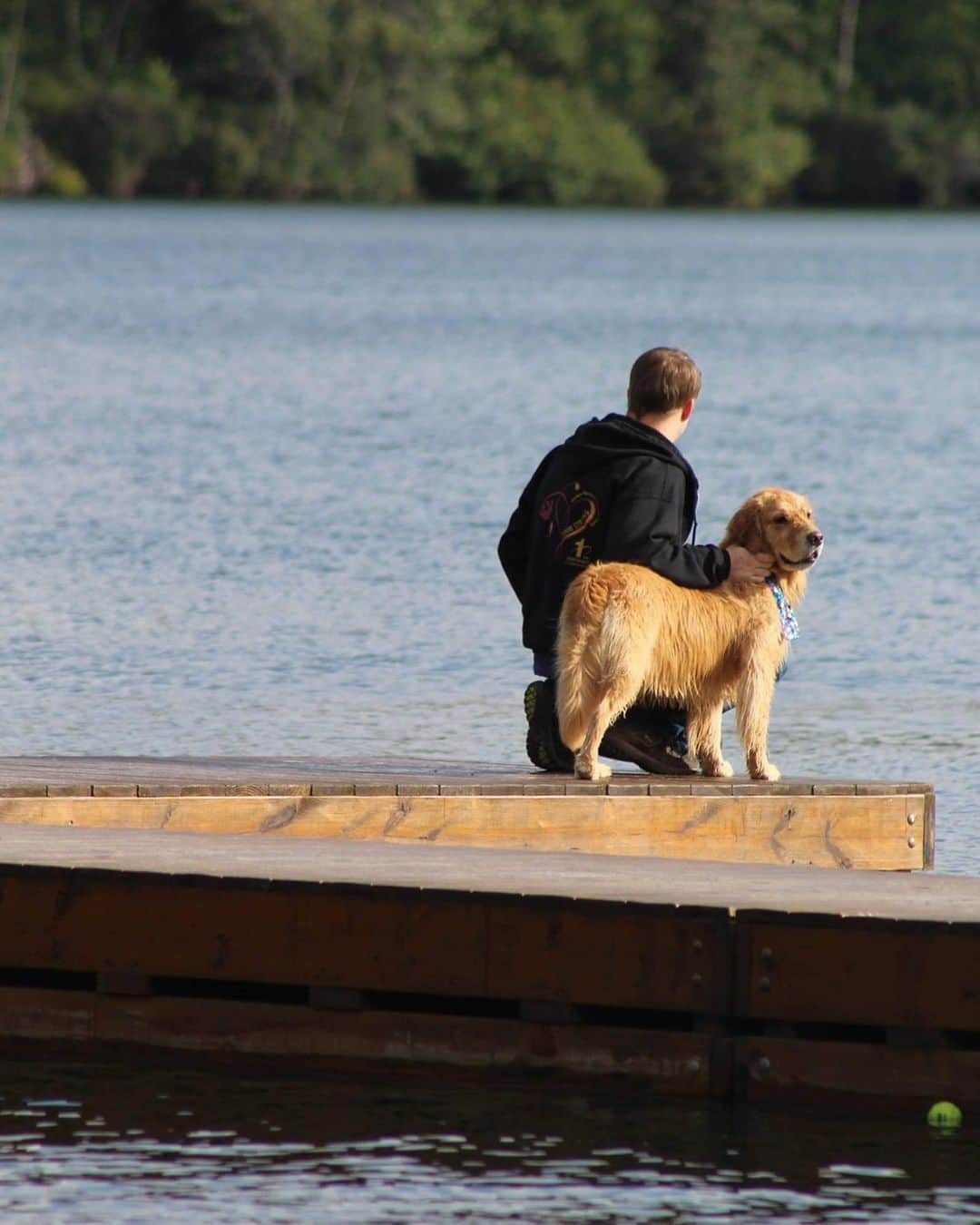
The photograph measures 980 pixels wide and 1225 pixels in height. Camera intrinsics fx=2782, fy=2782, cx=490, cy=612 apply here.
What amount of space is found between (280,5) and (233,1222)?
8954cm

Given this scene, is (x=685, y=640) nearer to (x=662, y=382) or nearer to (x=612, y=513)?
(x=612, y=513)

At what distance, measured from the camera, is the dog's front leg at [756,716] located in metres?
9.30

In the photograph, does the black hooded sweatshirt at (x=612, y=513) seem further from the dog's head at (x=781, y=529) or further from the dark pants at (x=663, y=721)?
the dark pants at (x=663, y=721)

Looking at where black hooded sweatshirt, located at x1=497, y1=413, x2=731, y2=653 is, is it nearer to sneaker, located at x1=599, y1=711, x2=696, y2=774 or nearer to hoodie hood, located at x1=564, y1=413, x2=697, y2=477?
hoodie hood, located at x1=564, y1=413, x2=697, y2=477

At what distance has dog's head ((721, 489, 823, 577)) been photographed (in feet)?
29.7

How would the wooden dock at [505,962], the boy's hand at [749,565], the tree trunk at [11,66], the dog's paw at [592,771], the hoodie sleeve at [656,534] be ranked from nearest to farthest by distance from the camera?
the wooden dock at [505,962]
the hoodie sleeve at [656,534]
the boy's hand at [749,565]
the dog's paw at [592,771]
the tree trunk at [11,66]

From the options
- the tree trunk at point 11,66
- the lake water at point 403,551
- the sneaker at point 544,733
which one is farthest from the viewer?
the tree trunk at point 11,66

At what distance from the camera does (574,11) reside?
11162cm

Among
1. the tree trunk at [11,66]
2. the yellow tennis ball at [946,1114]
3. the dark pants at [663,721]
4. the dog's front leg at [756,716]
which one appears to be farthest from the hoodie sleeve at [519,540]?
the tree trunk at [11,66]

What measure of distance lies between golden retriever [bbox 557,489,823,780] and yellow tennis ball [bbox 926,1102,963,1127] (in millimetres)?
2092

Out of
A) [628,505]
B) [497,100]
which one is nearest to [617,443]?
[628,505]

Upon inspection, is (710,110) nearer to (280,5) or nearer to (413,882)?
(280,5)

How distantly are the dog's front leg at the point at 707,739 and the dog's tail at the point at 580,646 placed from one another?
1.51 ft

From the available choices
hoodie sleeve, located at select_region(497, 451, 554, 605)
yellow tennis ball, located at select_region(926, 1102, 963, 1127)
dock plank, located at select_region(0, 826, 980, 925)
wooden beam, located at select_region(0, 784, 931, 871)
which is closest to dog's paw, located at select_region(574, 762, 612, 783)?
wooden beam, located at select_region(0, 784, 931, 871)
